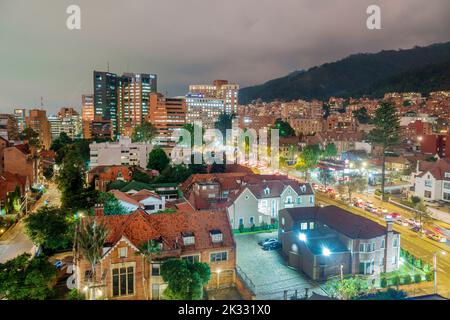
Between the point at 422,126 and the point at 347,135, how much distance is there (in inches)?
282

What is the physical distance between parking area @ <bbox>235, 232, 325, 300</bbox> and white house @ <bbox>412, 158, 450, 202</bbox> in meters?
11.3

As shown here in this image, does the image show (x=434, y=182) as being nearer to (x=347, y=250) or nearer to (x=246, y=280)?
(x=347, y=250)

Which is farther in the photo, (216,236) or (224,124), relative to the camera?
(224,124)

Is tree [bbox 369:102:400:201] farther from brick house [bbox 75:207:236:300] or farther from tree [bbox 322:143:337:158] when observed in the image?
brick house [bbox 75:207:236:300]

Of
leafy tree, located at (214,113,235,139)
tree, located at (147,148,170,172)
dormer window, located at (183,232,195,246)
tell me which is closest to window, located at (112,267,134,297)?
dormer window, located at (183,232,195,246)

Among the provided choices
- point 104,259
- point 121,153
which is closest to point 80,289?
point 104,259

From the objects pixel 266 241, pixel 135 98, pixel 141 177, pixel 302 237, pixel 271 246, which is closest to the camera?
pixel 302 237

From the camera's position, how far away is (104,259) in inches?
316

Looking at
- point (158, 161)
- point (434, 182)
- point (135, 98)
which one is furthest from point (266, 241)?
point (135, 98)

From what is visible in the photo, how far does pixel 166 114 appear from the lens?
2021 inches

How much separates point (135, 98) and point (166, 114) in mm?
18906

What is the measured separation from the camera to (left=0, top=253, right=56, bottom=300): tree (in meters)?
7.00
